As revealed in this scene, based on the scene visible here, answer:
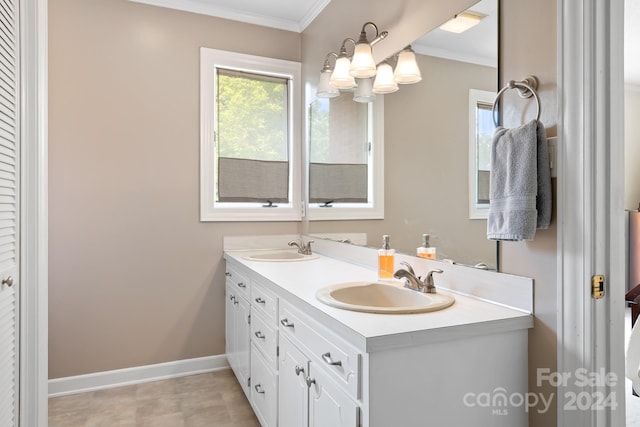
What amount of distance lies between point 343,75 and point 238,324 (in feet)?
5.27

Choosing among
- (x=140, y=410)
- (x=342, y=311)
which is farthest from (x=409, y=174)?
(x=140, y=410)

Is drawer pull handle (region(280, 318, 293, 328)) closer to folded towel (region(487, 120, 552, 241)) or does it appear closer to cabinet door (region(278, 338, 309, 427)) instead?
cabinet door (region(278, 338, 309, 427))

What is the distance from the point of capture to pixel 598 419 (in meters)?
1.10

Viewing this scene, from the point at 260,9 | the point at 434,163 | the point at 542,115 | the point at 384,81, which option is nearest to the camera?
the point at 542,115

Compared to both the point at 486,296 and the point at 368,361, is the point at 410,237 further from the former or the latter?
the point at 368,361

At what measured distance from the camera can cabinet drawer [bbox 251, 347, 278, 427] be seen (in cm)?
177

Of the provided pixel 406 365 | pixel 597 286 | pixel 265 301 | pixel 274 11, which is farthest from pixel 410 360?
pixel 274 11

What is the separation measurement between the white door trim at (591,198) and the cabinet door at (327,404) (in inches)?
24.2

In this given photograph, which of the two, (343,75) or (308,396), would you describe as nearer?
(308,396)

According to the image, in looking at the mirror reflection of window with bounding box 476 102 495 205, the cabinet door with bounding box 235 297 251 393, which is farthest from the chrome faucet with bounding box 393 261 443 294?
the cabinet door with bounding box 235 297 251 393

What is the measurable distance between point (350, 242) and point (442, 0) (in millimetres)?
1316

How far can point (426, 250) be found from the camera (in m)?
1.72

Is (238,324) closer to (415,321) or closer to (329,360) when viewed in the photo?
(329,360)

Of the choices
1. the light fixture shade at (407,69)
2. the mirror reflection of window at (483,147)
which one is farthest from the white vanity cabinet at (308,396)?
the light fixture shade at (407,69)
